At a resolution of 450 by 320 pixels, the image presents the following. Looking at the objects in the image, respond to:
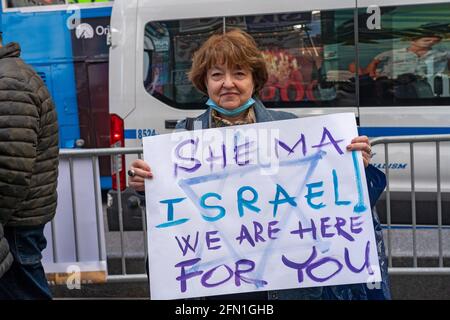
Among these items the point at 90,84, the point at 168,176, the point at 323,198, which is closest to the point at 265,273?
the point at 323,198

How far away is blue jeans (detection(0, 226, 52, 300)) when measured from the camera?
119 inches

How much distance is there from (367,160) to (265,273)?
535mm

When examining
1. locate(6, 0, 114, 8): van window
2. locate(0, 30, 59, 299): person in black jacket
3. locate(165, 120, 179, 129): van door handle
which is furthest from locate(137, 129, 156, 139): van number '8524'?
locate(0, 30, 59, 299): person in black jacket

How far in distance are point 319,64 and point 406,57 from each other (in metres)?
0.74

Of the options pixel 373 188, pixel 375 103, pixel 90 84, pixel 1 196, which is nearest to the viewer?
pixel 373 188

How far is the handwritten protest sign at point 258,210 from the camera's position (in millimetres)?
2238

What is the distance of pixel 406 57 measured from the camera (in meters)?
5.46

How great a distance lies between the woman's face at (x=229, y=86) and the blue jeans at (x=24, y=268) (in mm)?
1249

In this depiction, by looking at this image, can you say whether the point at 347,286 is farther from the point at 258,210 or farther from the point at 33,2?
the point at 33,2

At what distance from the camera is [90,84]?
7902 millimetres

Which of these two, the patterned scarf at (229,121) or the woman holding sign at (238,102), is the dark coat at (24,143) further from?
the patterned scarf at (229,121)

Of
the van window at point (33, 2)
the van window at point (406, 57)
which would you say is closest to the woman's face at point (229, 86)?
the van window at point (406, 57)

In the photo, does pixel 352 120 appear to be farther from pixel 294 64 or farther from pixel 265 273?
pixel 294 64

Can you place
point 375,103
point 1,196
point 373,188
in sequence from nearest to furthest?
point 373,188, point 1,196, point 375,103
